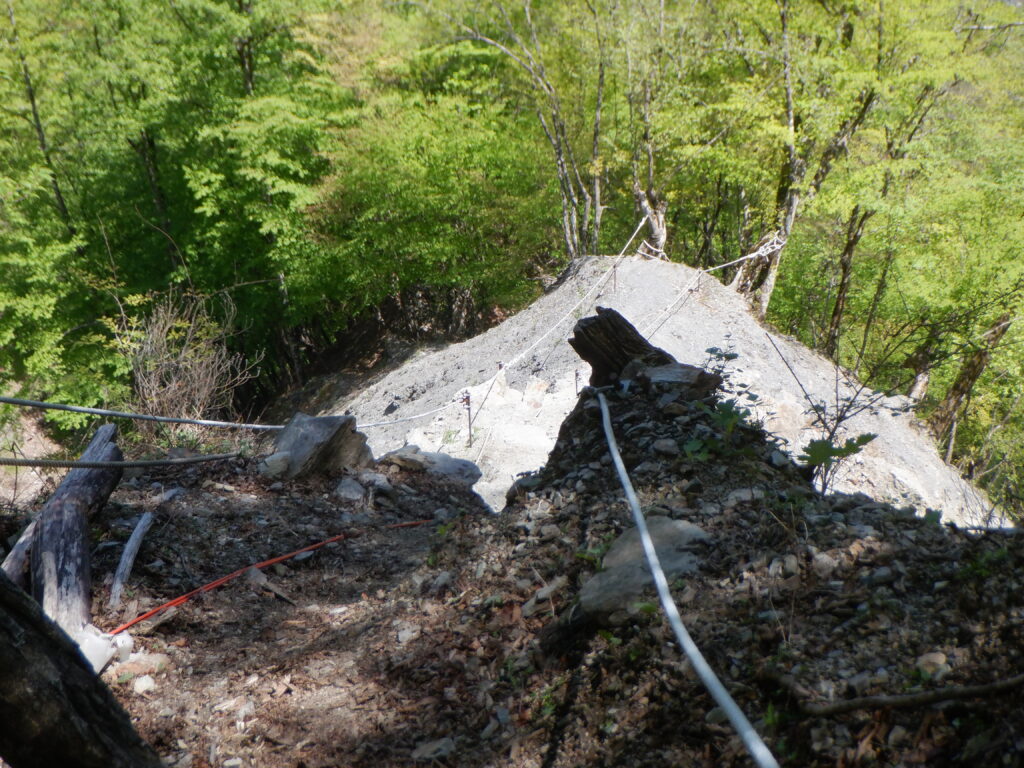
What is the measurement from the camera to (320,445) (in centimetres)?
564

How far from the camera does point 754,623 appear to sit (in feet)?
7.01

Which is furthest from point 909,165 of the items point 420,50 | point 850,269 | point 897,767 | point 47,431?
point 47,431

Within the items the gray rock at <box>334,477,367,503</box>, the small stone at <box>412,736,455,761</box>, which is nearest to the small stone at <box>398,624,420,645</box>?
the small stone at <box>412,736,455,761</box>

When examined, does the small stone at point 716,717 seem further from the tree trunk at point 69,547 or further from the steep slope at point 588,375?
the steep slope at point 588,375

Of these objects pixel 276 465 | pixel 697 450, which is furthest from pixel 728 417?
pixel 276 465

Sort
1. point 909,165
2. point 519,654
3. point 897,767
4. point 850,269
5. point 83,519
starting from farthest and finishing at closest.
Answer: point 850,269
point 909,165
point 83,519
point 519,654
point 897,767

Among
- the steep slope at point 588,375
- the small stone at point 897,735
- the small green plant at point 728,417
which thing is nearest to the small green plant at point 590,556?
the small green plant at point 728,417

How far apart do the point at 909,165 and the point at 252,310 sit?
13377mm

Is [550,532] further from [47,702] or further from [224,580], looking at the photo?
[47,702]

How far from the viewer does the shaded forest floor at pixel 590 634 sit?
1.76 metres

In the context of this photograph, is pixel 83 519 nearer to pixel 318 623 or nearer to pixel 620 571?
pixel 318 623

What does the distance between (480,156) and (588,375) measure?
6643mm

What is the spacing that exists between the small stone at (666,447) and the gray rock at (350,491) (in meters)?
2.76

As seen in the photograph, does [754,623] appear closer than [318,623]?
Yes
